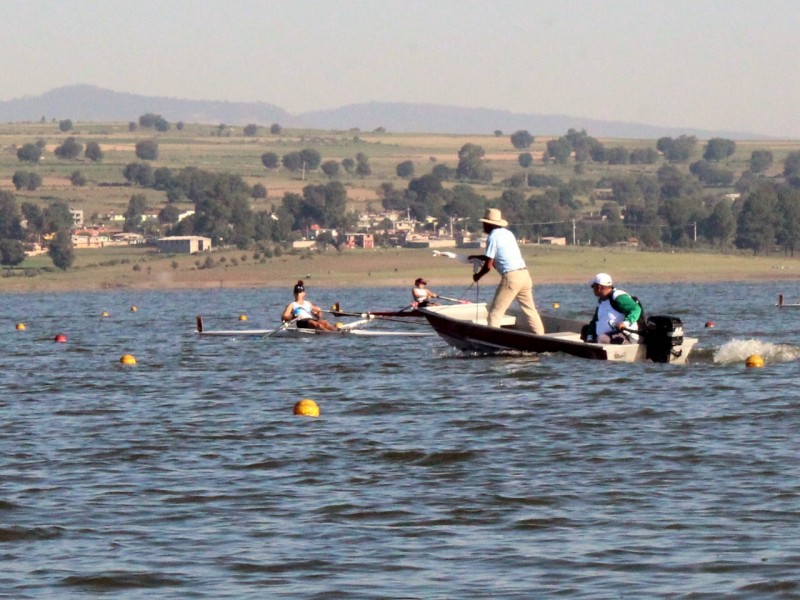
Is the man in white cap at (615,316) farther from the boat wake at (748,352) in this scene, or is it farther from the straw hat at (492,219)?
the boat wake at (748,352)

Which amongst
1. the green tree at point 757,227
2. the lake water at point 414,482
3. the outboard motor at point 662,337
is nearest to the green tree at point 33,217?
the green tree at point 757,227

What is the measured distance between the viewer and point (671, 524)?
13383mm

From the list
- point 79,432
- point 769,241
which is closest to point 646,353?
point 79,432

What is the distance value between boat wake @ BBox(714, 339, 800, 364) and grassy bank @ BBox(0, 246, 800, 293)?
94.1 meters

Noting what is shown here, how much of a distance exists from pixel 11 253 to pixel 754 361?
134m

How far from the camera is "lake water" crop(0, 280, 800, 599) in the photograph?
39.1 ft

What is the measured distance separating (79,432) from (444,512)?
743cm

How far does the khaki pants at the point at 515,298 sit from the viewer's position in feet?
92.1

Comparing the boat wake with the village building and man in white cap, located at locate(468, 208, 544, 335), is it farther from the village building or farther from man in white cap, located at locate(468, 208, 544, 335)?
the village building

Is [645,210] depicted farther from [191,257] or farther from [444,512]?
Answer: [444,512]

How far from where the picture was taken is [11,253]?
6088 inches

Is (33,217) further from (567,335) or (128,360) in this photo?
(567,335)

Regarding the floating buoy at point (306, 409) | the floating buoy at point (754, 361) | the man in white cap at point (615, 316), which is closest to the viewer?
the floating buoy at point (306, 409)

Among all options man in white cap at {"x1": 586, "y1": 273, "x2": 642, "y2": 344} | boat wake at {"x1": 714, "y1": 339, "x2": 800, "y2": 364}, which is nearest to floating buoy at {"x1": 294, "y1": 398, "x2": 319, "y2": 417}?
man in white cap at {"x1": 586, "y1": 273, "x2": 642, "y2": 344}
